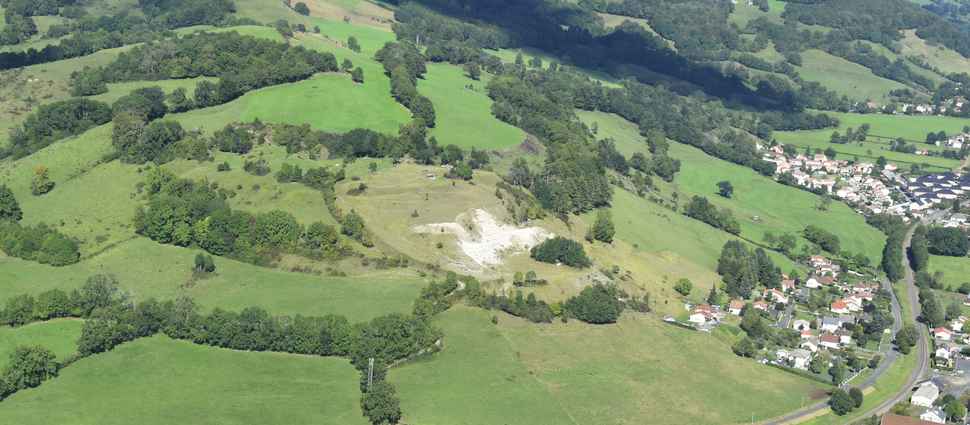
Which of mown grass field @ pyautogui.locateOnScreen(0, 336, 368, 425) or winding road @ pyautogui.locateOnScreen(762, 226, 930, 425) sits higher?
mown grass field @ pyautogui.locateOnScreen(0, 336, 368, 425)

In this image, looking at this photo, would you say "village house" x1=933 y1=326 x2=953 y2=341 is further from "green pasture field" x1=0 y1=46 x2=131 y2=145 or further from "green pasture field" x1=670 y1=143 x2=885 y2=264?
"green pasture field" x1=0 y1=46 x2=131 y2=145

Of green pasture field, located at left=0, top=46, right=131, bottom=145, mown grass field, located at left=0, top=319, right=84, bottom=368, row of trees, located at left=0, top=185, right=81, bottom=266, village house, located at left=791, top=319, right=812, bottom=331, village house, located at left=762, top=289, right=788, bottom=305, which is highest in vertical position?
mown grass field, located at left=0, top=319, right=84, bottom=368

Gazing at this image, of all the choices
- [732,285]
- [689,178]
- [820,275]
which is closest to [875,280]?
[820,275]

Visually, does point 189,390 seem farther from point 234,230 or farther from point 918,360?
point 918,360

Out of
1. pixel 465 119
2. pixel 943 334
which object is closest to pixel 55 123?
pixel 465 119

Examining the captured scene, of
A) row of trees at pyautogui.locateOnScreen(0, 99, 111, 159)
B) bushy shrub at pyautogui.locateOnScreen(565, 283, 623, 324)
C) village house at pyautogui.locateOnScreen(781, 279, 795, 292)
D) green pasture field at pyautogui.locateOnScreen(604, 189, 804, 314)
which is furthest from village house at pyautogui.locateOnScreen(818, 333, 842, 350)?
row of trees at pyautogui.locateOnScreen(0, 99, 111, 159)

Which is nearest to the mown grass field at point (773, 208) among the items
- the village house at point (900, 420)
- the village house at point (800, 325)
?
the village house at point (800, 325)
